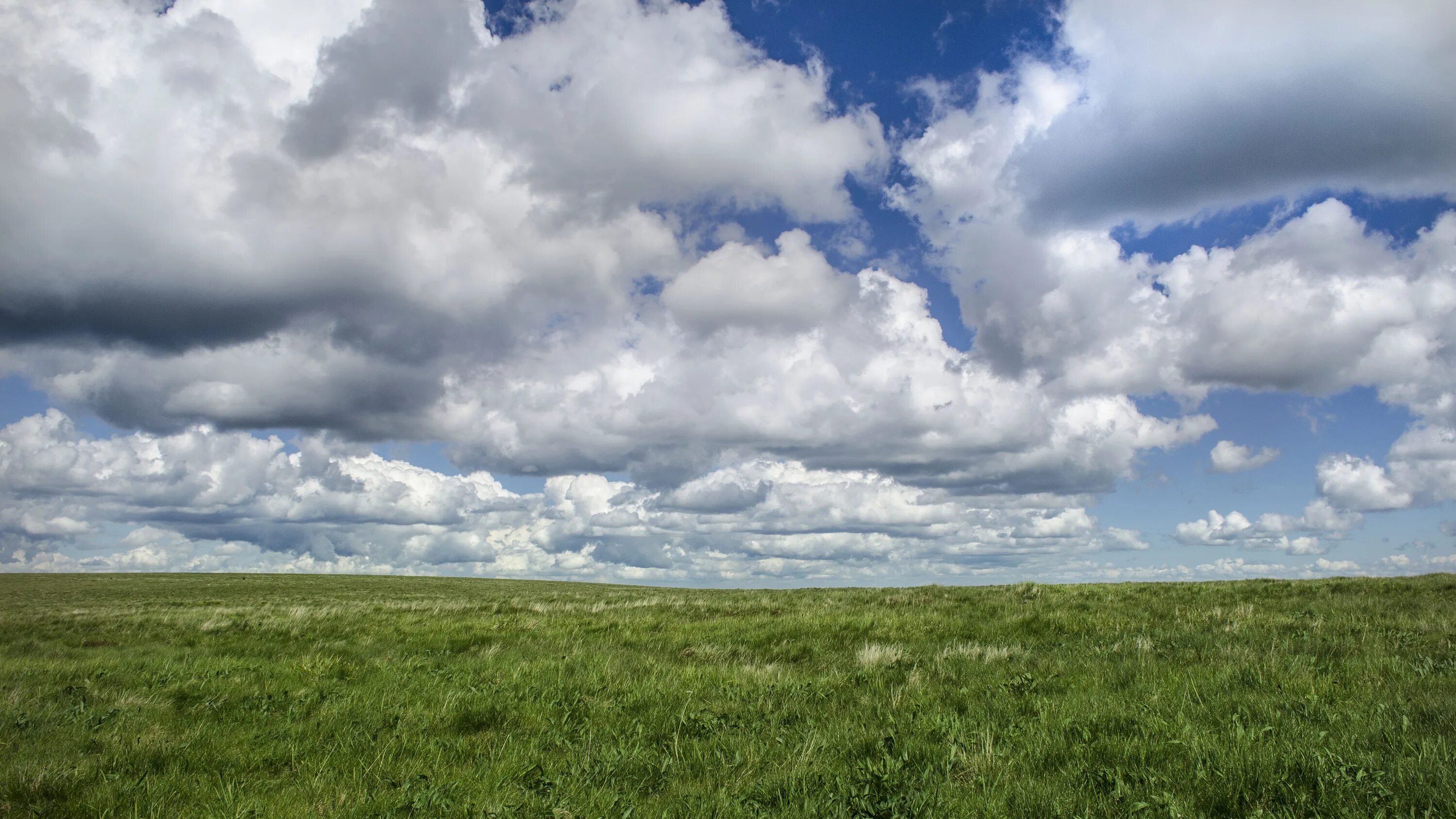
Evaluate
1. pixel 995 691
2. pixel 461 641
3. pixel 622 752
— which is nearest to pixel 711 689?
pixel 622 752

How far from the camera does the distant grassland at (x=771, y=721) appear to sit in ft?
17.5

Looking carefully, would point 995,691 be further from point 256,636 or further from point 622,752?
point 256,636

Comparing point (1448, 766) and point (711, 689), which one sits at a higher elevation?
point (1448, 766)

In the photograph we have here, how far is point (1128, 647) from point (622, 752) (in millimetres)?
8052

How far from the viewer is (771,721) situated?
25.4ft

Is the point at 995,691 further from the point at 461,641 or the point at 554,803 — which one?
the point at 461,641

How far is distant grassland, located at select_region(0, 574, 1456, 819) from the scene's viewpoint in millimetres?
5340

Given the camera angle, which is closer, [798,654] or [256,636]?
[798,654]

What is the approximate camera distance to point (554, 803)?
5.55 meters

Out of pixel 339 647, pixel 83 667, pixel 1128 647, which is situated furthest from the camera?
pixel 339 647

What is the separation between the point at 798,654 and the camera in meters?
12.5

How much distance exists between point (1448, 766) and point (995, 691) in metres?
3.91

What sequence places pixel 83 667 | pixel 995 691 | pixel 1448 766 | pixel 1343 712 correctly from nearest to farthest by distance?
pixel 1448 766 → pixel 1343 712 → pixel 995 691 → pixel 83 667

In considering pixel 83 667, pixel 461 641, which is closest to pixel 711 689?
pixel 461 641
